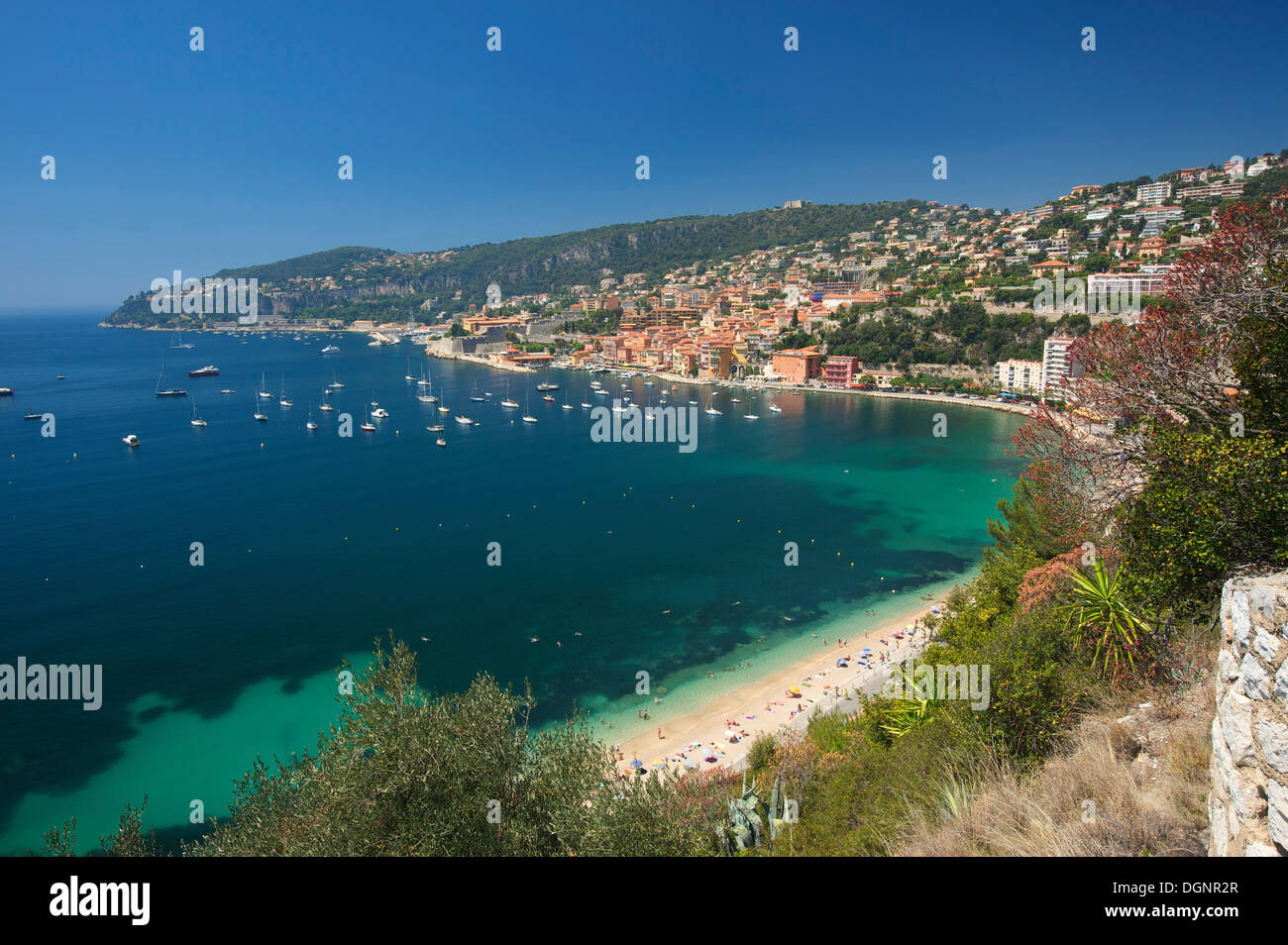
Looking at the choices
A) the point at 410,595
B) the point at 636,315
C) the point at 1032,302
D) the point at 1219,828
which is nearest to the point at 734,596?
the point at 410,595

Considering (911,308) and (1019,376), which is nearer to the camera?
(1019,376)

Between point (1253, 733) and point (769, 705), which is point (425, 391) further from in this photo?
point (1253, 733)

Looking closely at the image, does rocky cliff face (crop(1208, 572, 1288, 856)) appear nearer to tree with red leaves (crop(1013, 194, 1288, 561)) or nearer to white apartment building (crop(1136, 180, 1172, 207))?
tree with red leaves (crop(1013, 194, 1288, 561))

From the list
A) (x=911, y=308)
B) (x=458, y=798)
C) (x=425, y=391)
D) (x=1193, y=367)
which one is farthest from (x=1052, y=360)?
(x=458, y=798)

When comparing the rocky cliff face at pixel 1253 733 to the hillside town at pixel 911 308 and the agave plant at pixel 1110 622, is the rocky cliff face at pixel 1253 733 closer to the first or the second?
the agave plant at pixel 1110 622

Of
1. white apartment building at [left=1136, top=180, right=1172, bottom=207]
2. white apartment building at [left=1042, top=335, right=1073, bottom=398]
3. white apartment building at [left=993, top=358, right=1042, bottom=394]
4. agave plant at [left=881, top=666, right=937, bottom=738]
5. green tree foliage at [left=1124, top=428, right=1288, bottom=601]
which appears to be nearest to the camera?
green tree foliage at [left=1124, top=428, right=1288, bottom=601]

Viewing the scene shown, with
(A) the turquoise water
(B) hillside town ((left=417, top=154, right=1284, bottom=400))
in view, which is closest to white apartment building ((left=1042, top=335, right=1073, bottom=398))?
(B) hillside town ((left=417, top=154, right=1284, bottom=400))

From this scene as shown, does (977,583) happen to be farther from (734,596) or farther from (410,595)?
(410,595)
